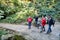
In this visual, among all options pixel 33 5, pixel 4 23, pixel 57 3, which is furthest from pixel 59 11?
pixel 4 23

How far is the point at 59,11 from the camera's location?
26938 millimetres

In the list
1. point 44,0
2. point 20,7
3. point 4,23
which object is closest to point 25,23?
point 4,23

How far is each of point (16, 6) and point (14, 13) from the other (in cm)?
119

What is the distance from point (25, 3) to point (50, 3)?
3.42 m

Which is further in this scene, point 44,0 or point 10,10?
point 44,0

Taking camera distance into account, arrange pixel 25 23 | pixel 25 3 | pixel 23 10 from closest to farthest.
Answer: pixel 25 23 < pixel 23 10 < pixel 25 3

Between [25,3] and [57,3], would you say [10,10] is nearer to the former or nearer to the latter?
[25,3]

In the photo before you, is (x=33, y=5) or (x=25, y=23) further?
(x=33, y=5)

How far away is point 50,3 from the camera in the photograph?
28.5m

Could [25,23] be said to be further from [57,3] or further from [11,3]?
[57,3]

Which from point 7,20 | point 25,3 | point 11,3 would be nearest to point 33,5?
point 25,3

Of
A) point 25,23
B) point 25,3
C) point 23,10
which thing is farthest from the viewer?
point 25,3

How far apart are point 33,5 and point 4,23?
18.3ft

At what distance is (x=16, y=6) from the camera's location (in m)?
27.2
